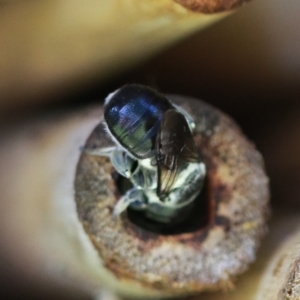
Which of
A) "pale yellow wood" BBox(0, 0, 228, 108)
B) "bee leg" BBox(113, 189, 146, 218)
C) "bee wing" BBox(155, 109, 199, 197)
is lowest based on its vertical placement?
"bee leg" BBox(113, 189, 146, 218)

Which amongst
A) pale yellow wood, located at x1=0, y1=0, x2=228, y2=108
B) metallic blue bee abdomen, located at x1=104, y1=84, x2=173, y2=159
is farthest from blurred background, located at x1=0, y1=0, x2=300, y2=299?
metallic blue bee abdomen, located at x1=104, y1=84, x2=173, y2=159

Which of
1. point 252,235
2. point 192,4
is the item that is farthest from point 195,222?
point 192,4

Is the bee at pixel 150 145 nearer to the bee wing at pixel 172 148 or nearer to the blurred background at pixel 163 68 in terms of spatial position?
the bee wing at pixel 172 148

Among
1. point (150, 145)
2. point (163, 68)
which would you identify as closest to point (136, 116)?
point (150, 145)

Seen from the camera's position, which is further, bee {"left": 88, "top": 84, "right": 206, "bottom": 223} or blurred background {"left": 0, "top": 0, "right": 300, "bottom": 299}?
blurred background {"left": 0, "top": 0, "right": 300, "bottom": 299}

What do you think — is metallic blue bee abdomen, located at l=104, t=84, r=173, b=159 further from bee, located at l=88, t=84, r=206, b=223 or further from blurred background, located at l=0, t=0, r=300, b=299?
blurred background, located at l=0, t=0, r=300, b=299

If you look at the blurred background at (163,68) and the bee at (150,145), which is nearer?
the bee at (150,145)

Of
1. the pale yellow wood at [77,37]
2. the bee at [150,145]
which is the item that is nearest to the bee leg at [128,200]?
the bee at [150,145]
